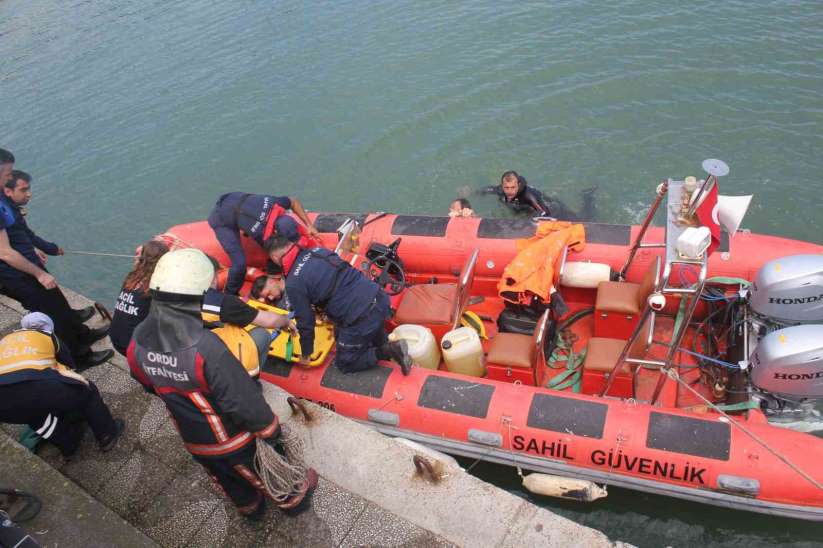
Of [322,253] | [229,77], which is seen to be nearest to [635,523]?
[322,253]

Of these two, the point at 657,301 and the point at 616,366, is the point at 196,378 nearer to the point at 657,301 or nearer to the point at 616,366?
the point at 657,301

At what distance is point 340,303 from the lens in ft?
11.4

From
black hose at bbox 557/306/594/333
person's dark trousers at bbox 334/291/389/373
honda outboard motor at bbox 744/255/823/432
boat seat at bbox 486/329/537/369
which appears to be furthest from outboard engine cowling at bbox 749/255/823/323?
person's dark trousers at bbox 334/291/389/373

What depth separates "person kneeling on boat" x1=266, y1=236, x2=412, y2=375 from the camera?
3373 millimetres

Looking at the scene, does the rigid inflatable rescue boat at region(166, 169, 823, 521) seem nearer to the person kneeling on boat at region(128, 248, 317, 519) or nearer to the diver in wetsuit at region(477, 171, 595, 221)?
the diver in wetsuit at region(477, 171, 595, 221)

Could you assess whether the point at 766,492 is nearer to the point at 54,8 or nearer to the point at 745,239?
the point at 745,239

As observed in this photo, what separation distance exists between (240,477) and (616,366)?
2.32 metres

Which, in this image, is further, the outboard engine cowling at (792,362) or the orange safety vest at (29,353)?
the outboard engine cowling at (792,362)

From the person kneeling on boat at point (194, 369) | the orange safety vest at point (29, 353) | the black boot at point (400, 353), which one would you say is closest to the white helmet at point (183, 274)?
the person kneeling on boat at point (194, 369)

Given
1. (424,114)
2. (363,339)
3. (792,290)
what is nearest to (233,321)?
(363,339)

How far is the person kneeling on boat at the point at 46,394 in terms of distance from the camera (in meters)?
2.95

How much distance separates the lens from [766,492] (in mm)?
3131

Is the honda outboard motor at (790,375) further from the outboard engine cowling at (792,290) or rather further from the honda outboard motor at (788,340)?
the outboard engine cowling at (792,290)

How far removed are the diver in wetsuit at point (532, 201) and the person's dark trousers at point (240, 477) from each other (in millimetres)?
4036
